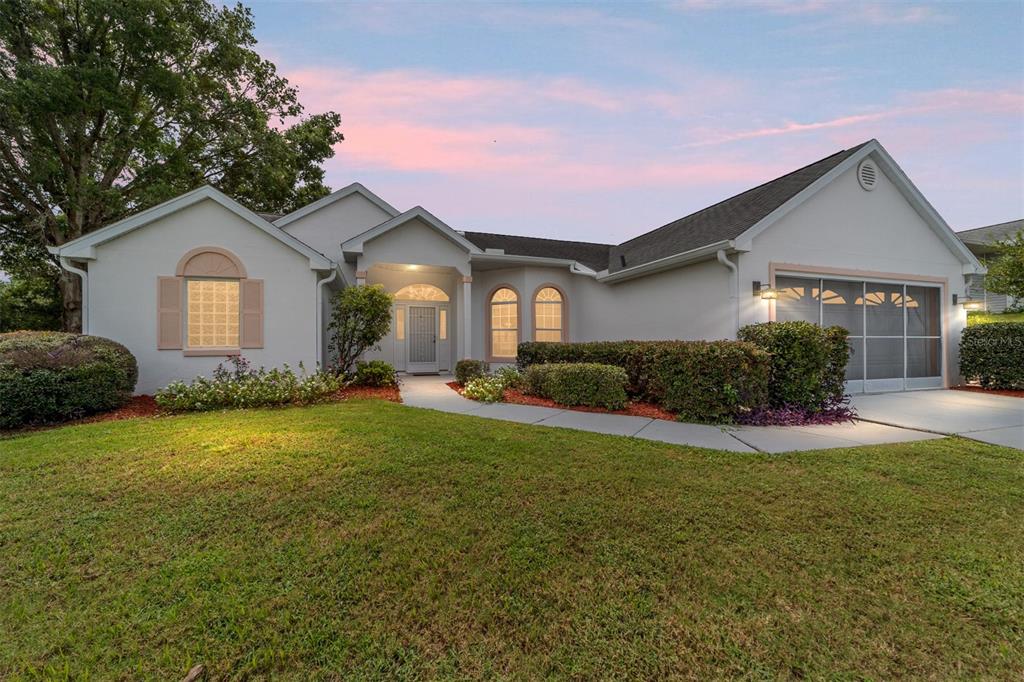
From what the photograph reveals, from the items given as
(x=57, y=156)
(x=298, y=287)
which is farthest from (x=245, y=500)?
(x=57, y=156)

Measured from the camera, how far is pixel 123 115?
13.6 metres

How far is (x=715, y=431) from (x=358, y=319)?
776cm

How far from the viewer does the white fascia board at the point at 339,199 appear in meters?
12.5

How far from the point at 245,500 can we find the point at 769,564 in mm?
3937

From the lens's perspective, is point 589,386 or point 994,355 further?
point 994,355

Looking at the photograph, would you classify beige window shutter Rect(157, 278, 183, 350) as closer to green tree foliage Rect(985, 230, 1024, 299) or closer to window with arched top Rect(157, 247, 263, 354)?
window with arched top Rect(157, 247, 263, 354)

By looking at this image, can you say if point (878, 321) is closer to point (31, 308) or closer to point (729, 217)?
point (729, 217)

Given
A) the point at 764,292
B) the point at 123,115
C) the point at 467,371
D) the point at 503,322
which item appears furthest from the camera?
the point at 123,115

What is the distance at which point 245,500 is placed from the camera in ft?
10.9

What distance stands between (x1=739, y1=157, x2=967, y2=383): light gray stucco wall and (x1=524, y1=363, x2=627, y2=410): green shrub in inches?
127

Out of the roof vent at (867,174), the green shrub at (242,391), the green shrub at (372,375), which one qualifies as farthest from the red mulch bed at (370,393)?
the roof vent at (867,174)

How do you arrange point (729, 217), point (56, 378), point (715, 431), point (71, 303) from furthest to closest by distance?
point (71, 303) → point (729, 217) → point (56, 378) → point (715, 431)

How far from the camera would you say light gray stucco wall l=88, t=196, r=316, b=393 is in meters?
8.11

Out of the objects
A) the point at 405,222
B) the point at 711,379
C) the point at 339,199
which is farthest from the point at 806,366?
the point at 339,199
